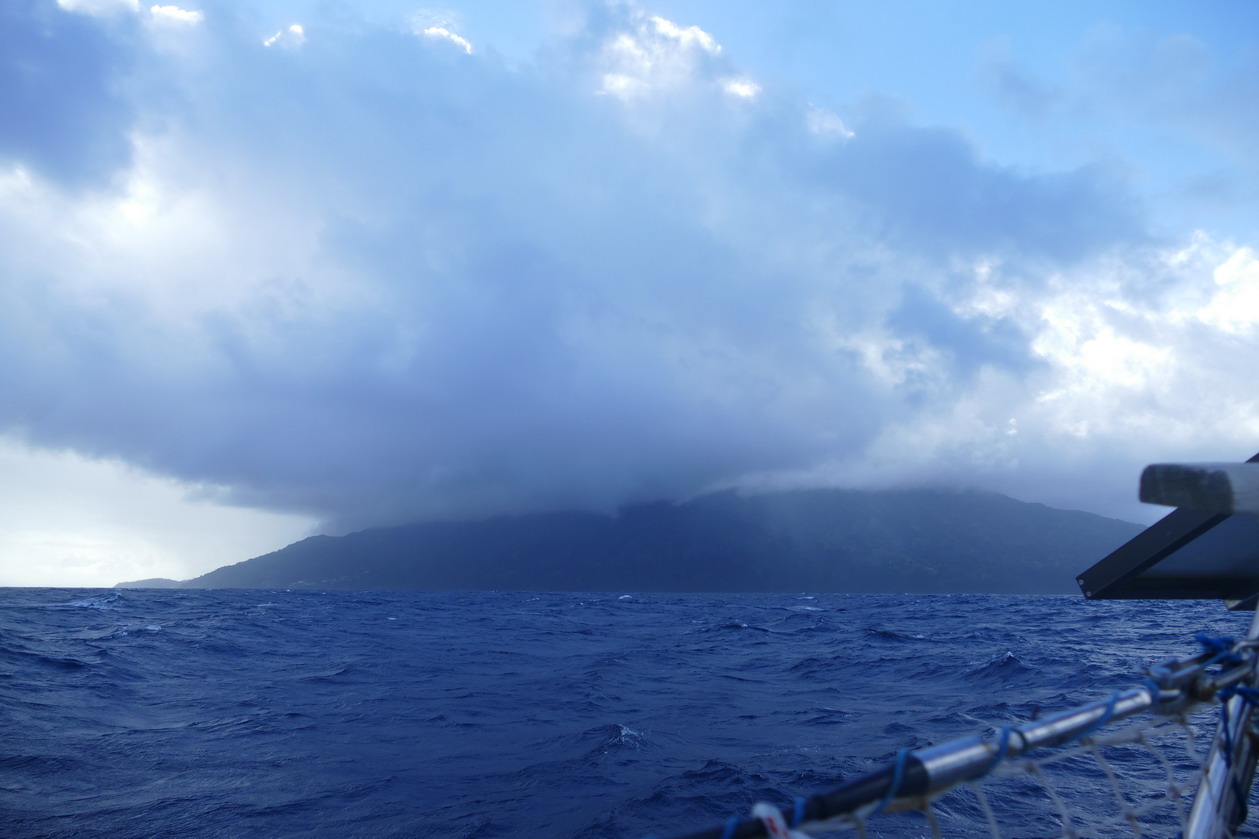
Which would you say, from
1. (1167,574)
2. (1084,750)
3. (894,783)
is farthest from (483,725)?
(894,783)

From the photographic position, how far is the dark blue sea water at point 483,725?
1186 cm

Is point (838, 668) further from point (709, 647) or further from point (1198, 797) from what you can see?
point (1198, 797)

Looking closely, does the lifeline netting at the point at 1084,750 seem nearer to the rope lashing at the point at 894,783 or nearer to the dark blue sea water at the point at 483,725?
the rope lashing at the point at 894,783

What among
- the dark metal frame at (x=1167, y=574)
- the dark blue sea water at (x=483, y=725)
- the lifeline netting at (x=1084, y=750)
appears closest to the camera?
the lifeline netting at (x=1084, y=750)

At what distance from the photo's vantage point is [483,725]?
17.9 meters

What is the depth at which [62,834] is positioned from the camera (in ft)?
35.3

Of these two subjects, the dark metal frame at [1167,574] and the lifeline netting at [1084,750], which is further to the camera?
the dark metal frame at [1167,574]

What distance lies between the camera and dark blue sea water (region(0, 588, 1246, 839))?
11.9m

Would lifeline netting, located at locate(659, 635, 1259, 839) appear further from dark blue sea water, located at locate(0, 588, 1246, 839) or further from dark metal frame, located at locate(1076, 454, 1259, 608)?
dark metal frame, located at locate(1076, 454, 1259, 608)

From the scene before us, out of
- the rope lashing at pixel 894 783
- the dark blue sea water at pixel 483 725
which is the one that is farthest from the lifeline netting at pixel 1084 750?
the dark blue sea water at pixel 483 725

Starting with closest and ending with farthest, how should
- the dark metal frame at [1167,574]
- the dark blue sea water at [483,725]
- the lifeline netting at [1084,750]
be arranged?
the lifeline netting at [1084,750] < the dark metal frame at [1167,574] < the dark blue sea water at [483,725]

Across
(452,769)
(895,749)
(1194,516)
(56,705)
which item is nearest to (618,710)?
(452,769)

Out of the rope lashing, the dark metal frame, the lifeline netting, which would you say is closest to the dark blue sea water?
the lifeline netting

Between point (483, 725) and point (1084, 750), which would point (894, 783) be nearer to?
point (1084, 750)
